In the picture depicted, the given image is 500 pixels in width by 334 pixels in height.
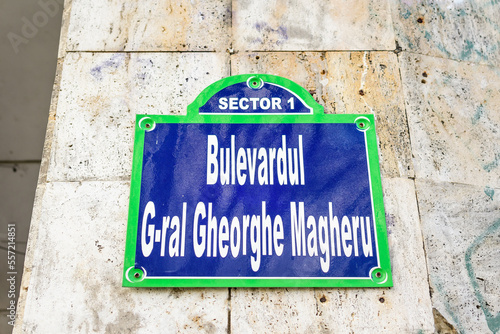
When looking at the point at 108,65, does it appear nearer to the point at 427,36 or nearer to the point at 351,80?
the point at 351,80

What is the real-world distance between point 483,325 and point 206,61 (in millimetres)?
1883

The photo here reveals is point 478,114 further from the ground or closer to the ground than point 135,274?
further from the ground

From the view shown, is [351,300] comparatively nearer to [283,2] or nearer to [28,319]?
[28,319]

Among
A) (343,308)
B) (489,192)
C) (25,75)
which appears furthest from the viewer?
(25,75)

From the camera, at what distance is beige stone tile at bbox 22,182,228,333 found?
6.95 feet

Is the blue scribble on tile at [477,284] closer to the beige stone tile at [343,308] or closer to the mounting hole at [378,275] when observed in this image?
the beige stone tile at [343,308]

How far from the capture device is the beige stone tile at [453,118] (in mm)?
2434

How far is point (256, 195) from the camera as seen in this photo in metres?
2.28

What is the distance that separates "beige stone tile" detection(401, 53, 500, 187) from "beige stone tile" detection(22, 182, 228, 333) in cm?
129

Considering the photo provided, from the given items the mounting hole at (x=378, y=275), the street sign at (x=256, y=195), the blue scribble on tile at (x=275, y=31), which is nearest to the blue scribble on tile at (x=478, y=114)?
the street sign at (x=256, y=195)

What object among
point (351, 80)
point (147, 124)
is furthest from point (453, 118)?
point (147, 124)

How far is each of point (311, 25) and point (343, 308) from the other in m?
1.55

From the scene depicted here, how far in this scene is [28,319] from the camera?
2127mm

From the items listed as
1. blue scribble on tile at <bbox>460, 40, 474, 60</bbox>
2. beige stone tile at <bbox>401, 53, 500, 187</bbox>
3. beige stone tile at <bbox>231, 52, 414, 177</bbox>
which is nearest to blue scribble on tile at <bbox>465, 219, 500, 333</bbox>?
beige stone tile at <bbox>401, 53, 500, 187</bbox>
